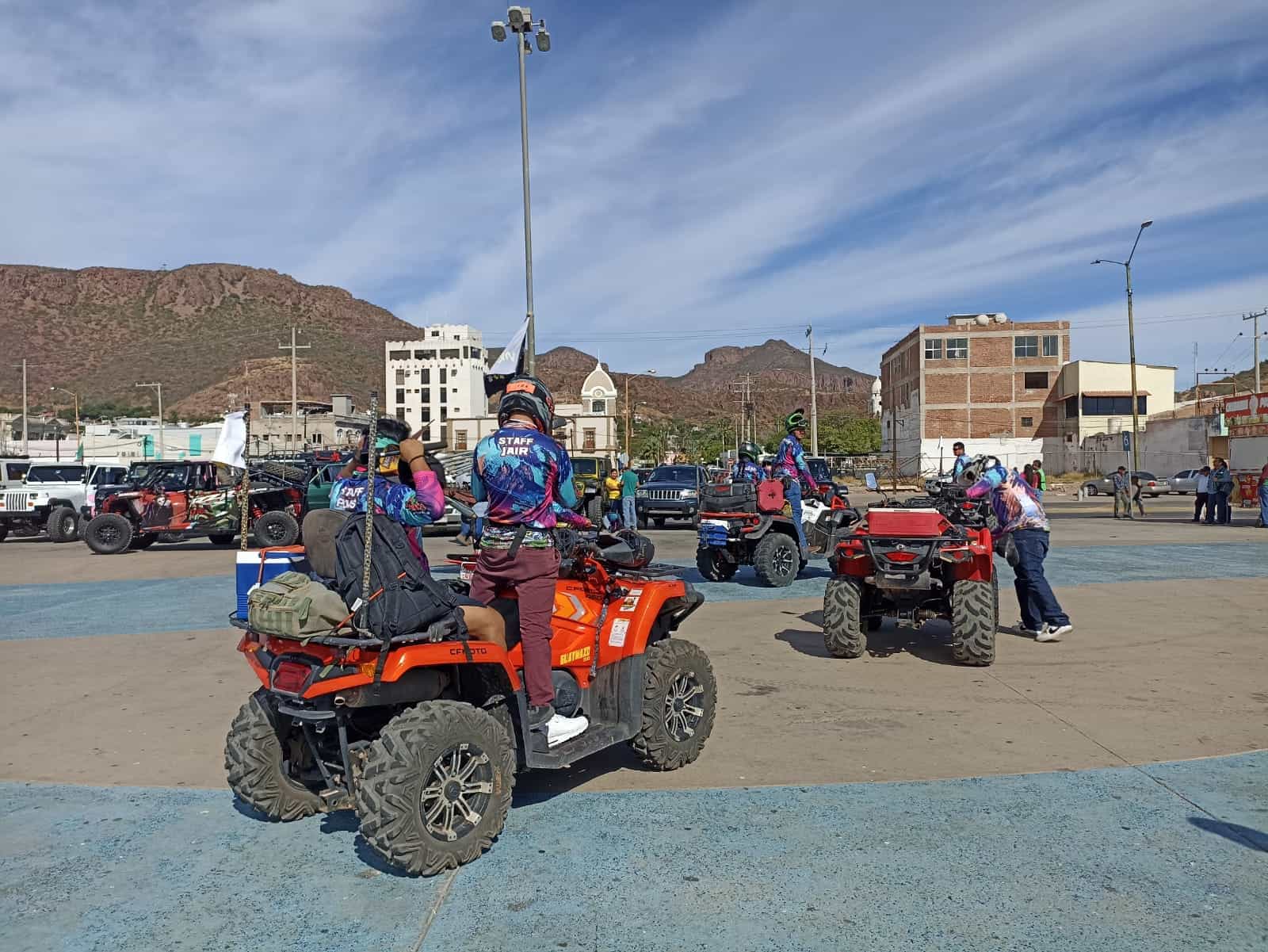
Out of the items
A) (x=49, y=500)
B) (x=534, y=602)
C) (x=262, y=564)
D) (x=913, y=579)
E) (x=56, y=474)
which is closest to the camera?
(x=534, y=602)

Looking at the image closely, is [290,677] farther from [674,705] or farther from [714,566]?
[714,566]

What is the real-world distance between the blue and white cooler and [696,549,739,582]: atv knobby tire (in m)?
8.00

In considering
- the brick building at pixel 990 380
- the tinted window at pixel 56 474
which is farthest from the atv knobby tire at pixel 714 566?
the brick building at pixel 990 380

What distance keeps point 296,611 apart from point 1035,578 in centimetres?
722

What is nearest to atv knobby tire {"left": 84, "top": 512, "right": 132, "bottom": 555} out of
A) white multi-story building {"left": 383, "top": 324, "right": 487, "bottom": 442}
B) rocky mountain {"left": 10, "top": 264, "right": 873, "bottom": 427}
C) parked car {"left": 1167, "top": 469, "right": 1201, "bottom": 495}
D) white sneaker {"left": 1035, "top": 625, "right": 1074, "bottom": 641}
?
white sneaker {"left": 1035, "top": 625, "right": 1074, "bottom": 641}

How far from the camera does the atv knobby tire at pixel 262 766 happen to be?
14.7 feet

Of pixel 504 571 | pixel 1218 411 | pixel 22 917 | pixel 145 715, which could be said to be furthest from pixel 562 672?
pixel 1218 411

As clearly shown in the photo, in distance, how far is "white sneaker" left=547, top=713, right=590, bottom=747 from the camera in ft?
15.6

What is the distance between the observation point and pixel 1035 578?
9156mm

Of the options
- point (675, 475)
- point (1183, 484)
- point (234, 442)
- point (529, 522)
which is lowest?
point (1183, 484)

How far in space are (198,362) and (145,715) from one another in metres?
108

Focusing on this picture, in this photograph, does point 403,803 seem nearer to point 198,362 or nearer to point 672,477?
point 672,477

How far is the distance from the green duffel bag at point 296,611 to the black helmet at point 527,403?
1.25m

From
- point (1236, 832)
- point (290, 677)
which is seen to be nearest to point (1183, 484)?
point (1236, 832)
